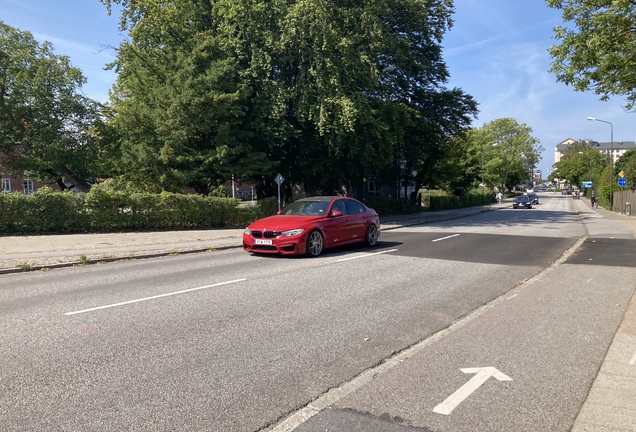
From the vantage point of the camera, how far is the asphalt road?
3.54 m

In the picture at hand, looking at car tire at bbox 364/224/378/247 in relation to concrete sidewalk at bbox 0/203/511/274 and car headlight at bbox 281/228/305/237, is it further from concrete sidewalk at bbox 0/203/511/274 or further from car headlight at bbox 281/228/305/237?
concrete sidewalk at bbox 0/203/511/274

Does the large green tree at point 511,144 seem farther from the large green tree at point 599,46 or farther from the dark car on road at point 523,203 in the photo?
the large green tree at point 599,46

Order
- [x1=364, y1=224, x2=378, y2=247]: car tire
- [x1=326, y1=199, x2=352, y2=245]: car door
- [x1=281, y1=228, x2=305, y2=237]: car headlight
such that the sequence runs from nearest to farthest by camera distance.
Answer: [x1=281, y1=228, x2=305, y2=237]: car headlight
[x1=326, y1=199, x2=352, y2=245]: car door
[x1=364, y1=224, x2=378, y2=247]: car tire

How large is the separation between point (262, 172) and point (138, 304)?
56.1 ft

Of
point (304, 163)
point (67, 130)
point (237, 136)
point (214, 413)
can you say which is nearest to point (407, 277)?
point (214, 413)

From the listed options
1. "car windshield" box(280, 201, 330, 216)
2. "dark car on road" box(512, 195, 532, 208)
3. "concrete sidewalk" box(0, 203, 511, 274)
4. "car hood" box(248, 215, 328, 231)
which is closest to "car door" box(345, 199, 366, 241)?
"car windshield" box(280, 201, 330, 216)

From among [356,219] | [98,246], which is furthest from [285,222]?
[98,246]

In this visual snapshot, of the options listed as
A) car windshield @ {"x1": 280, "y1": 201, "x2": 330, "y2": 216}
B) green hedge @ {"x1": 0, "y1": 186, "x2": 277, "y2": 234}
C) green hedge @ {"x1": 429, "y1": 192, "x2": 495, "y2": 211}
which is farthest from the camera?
green hedge @ {"x1": 429, "y1": 192, "x2": 495, "y2": 211}

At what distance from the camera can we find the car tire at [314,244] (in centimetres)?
1159

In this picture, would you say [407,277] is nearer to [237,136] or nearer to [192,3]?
[237,136]

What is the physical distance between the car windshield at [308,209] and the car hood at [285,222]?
1.12 feet

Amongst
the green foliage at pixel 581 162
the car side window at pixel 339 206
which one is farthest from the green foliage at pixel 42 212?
the green foliage at pixel 581 162

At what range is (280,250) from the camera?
11.5 m

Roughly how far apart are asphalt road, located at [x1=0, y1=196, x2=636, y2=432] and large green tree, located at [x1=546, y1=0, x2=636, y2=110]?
5151mm
